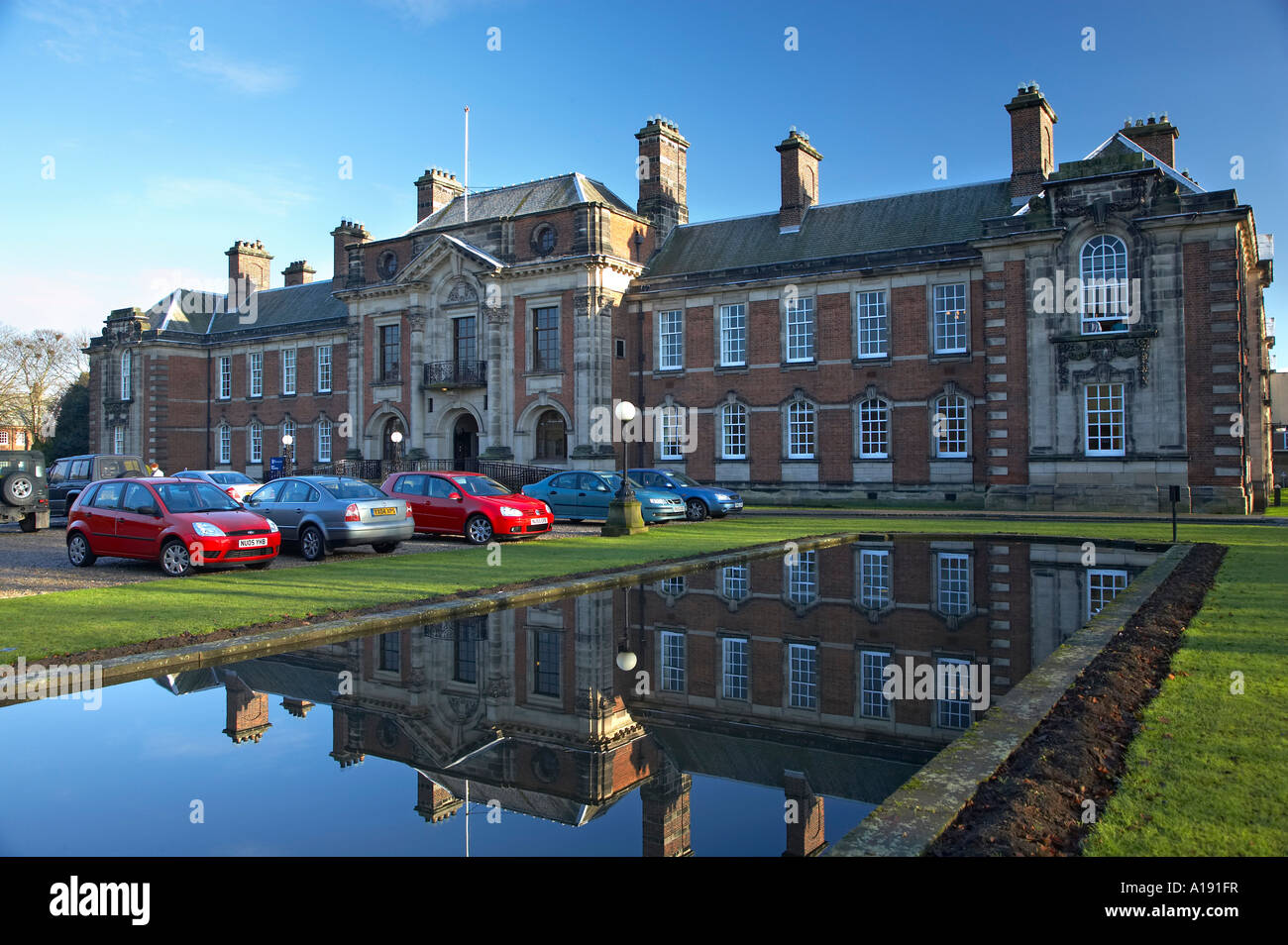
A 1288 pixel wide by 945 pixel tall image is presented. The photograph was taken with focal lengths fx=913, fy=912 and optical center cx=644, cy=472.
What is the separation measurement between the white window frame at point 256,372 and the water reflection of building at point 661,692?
147ft

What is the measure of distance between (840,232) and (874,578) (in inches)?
994

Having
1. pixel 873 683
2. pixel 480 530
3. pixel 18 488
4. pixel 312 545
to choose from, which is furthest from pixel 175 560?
pixel 18 488

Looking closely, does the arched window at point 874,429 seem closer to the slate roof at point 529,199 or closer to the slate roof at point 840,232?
the slate roof at point 840,232

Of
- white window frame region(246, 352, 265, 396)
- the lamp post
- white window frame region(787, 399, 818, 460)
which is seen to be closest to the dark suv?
the lamp post

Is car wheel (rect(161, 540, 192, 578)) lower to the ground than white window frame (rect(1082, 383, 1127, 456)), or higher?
lower

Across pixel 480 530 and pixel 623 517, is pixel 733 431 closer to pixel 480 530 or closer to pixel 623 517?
pixel 623 517

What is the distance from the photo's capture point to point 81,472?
985 inches

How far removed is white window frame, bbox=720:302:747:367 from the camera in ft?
118

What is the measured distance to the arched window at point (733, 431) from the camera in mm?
35750

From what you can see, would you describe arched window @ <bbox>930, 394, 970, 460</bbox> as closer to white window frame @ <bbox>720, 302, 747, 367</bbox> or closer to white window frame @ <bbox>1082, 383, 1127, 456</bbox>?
white window frame @ <bbox>1082, 383, 1127, 456</bbox>

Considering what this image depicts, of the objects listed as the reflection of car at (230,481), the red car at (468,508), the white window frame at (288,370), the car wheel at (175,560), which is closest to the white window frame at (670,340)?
the reflection of car at (230,481)
